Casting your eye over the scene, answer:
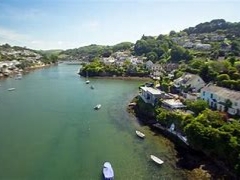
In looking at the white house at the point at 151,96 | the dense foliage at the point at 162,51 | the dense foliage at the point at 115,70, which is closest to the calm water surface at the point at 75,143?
the white house at the point at 151,96

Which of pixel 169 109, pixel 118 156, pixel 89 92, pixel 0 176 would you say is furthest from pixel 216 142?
pixel 89 92

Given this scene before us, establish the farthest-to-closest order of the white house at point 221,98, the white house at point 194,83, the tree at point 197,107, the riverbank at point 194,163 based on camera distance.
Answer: the white house at point 194,83
the tree at point 197,107
the white house at point 221,98
the riverbank at point 194,163

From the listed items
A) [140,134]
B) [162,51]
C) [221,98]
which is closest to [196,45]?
[162,51]

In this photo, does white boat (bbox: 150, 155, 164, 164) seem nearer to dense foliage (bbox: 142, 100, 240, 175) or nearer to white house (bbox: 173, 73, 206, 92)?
dense foliage (bbox: 142, 100, 240, 175)

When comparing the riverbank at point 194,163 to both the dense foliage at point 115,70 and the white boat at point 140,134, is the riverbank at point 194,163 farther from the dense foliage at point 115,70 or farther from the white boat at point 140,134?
the dense foliage at point 115,70

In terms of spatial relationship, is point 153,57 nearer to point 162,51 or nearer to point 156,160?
point 162,51

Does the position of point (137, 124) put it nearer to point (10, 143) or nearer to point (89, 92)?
point (10, 143)
